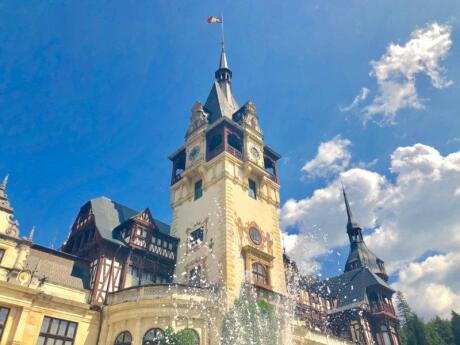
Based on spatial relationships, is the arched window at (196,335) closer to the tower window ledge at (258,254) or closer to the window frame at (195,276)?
the window frame at (195,276)

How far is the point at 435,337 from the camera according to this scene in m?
53.7

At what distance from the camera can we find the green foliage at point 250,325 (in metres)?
23.7

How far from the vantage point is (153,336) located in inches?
900

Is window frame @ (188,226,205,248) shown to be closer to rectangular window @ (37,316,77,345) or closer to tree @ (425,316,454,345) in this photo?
rectangular window @ (37,316,77,345)

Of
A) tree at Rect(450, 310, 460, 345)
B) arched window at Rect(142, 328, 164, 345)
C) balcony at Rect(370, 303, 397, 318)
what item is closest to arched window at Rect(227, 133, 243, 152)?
arched window at Rect(142, 328, 164, 345)

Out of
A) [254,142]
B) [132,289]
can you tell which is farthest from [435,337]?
[132,289]

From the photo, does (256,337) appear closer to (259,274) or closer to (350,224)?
(259,274)

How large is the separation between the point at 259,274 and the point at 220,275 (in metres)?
4.13

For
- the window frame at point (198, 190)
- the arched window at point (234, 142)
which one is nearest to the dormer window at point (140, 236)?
the window frame at point (198, 190)

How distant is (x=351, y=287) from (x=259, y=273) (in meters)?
25.5

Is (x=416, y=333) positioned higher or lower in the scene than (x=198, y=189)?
lower

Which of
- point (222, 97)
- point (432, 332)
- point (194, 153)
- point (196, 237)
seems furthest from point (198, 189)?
point (432, 332)

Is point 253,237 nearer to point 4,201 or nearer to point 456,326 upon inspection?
point 4,201

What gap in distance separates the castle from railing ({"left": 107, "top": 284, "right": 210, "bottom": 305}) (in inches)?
2.6
